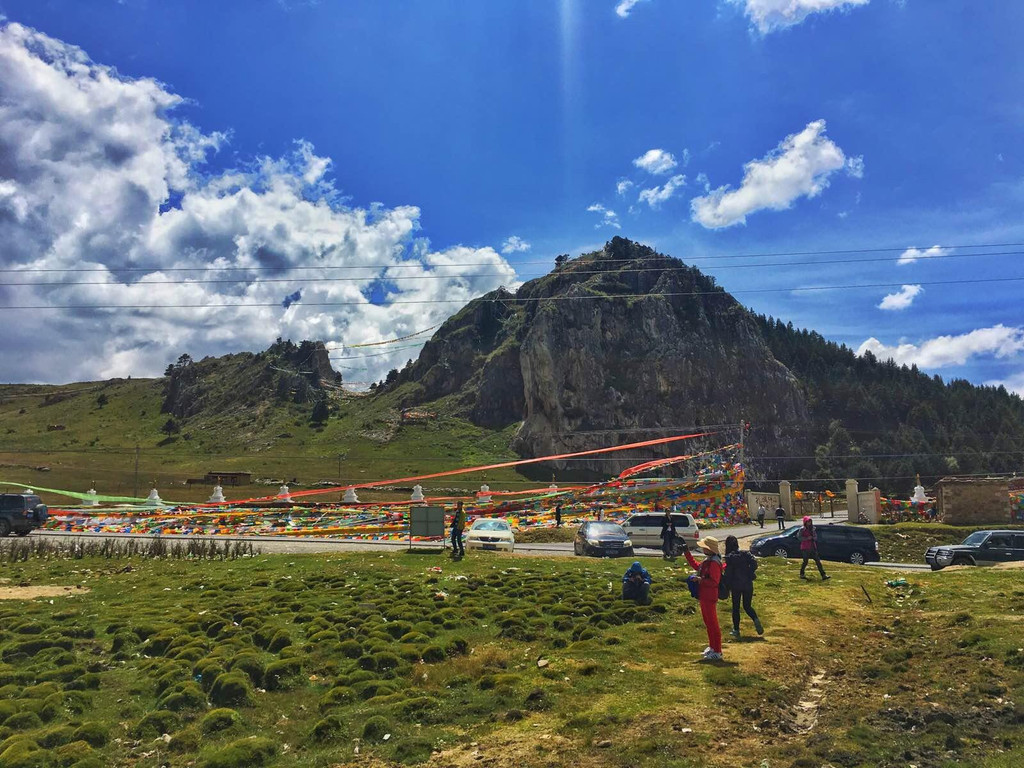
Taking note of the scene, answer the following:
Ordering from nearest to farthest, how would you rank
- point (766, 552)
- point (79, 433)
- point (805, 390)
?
point (766, 552), point (79, 433), point (805, 390)

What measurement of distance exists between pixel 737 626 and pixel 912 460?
4914 inches

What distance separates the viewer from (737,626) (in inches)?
427

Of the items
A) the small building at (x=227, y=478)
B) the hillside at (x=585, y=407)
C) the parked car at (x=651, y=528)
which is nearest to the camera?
the parked car at (x=651, y=528)

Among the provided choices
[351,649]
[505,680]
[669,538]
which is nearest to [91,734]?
[351,649]

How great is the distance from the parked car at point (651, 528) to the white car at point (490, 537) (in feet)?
16.2

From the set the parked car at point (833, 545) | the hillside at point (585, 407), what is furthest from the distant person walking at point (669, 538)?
the hillside at point (585, 407)

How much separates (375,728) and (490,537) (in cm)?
1973

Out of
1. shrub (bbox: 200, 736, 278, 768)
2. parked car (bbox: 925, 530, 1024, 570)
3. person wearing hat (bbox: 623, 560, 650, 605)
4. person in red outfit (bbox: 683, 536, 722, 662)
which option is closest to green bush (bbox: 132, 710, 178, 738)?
shrub (bbox: 200, 736, 278, 768)

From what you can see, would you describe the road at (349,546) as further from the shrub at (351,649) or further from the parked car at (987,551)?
the shrub at (351,649)

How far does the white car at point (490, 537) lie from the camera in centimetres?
2673

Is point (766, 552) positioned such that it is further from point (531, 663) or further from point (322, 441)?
point (322, 441)

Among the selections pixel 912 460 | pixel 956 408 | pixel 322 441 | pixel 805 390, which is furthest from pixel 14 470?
pixel 956 408

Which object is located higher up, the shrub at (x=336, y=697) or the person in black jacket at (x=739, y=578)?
the person in black jacket at (x=739, y=578)

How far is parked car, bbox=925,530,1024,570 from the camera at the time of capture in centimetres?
2378
